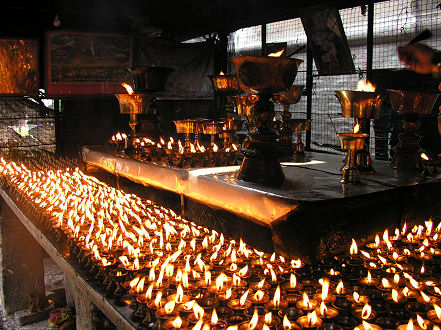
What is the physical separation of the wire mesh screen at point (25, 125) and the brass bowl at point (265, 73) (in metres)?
6.79

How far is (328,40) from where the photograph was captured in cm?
761

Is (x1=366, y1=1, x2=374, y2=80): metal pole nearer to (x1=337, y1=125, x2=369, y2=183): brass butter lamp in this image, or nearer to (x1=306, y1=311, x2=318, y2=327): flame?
(x1=337, y1=125, x2=369, y2=183): brass butter lamp

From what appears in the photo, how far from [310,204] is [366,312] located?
2.62ft

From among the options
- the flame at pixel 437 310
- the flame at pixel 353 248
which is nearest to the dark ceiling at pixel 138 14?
the flame at pixel 353 248

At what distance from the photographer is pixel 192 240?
372cm

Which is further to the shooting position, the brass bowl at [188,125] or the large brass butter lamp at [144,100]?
the large brass butter lamp at [144,100]

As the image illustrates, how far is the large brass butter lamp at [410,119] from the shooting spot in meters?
3.95

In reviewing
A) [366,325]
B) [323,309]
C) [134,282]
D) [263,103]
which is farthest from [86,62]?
[366,325]

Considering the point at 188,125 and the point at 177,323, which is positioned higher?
the point at 188,125

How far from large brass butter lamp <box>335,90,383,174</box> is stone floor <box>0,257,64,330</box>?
17.0 feet

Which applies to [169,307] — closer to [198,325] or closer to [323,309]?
[198,325]

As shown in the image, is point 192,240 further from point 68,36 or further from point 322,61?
point 68,36

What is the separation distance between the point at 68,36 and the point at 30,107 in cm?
171

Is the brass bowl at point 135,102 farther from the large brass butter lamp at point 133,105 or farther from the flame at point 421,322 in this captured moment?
the flame at point 421,322
